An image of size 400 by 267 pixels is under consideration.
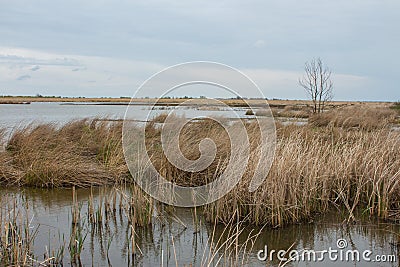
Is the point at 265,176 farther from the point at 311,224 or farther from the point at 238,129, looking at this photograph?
the point at 238,129

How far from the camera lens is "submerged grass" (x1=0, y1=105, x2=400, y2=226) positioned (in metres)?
6.11

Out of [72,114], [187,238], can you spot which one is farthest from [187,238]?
[72,114]

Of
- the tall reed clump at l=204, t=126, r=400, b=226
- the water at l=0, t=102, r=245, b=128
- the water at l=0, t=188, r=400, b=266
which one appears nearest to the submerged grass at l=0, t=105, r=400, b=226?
the tall reed clump at l=204, t=126, r=400, b=226

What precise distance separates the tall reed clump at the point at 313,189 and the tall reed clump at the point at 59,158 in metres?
3.03

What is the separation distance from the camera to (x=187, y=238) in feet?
18.3

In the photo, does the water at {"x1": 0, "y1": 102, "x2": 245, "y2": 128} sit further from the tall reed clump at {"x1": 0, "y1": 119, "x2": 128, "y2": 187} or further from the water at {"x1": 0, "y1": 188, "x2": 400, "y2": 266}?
the water at {"x1": 0, "y1": 188, "x2": 400, "y2": 266}

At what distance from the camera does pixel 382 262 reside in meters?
4.82

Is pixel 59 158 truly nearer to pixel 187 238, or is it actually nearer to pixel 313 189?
pixel 187 238

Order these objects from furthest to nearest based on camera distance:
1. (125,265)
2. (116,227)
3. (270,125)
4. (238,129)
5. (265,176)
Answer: (270,125)
(238,129)
(265,176)
(116,227)
(125,265)

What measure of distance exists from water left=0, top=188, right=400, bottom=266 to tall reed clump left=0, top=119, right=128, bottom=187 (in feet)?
5.14

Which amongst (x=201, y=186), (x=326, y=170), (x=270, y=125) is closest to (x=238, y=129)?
(x=270, y=125)

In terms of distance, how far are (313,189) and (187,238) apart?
2140 millimetres

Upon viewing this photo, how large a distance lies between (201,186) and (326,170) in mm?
2390

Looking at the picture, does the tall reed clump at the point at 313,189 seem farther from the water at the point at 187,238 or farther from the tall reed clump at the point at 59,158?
the tall reed clump at the point at 59,158
